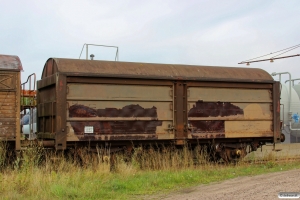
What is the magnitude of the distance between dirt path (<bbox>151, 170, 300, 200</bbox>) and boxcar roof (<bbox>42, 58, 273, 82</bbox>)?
387 cm

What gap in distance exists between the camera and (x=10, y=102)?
10500 millimetres

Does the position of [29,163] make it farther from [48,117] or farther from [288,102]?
[288,102]

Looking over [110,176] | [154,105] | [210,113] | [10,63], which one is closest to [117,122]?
[154,105]

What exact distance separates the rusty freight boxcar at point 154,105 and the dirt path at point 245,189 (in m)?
3.07

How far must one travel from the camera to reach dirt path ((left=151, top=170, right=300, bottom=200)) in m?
7.20

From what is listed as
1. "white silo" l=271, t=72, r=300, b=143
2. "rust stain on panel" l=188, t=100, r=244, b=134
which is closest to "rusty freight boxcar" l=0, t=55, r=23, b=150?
"rust stain on panel" l=188, t=100, r=244, b=134

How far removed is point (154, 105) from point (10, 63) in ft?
13.4

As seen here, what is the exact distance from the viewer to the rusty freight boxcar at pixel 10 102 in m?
10.4

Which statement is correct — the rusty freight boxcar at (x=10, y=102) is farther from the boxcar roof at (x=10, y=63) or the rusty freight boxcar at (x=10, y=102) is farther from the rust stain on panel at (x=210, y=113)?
the rust stain on panel at (x=210, y=113)

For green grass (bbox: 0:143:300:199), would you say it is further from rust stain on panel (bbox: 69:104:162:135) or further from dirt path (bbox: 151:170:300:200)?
rust stain on panel (bbox: 69:104:162:135)

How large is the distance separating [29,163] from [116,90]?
10.4 feet

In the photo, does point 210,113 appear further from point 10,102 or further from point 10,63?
point 10,63

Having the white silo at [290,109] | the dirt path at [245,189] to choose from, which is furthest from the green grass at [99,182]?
the white silo at [290,109]

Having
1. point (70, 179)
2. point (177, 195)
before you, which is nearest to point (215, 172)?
point (177, 195)
